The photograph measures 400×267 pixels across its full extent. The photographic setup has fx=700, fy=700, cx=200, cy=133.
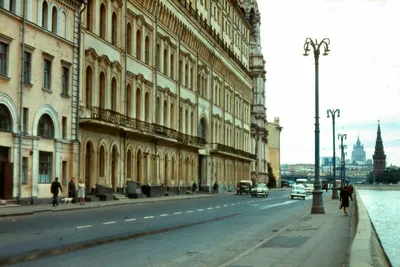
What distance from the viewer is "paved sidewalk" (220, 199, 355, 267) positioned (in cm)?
1352

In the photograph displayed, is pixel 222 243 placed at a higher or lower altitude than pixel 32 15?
lower

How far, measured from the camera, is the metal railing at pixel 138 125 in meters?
47.2

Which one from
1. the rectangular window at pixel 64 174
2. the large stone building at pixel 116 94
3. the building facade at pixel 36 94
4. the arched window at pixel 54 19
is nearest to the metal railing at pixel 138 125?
the large stone building at pixel 116 94

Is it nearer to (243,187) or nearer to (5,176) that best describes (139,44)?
(5,176)

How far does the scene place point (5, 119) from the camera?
35.7 m

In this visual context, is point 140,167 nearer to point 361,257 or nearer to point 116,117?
point 116,117

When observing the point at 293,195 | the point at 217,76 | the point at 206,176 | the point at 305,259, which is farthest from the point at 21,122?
the point at 217,76

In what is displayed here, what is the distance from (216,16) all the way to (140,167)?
35300 millimetres

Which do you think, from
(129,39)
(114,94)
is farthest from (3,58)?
(129,39)

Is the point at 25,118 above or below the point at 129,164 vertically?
above

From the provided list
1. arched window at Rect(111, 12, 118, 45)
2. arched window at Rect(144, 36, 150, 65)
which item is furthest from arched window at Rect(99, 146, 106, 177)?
arched window at Rect(144, 36, 150, 65)

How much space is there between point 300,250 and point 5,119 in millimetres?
23337

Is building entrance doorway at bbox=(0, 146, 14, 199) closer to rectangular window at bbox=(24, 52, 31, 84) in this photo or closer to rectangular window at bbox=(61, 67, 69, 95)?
rectangular window at bbox=(24, 52, 31, 84)

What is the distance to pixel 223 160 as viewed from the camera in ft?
296
